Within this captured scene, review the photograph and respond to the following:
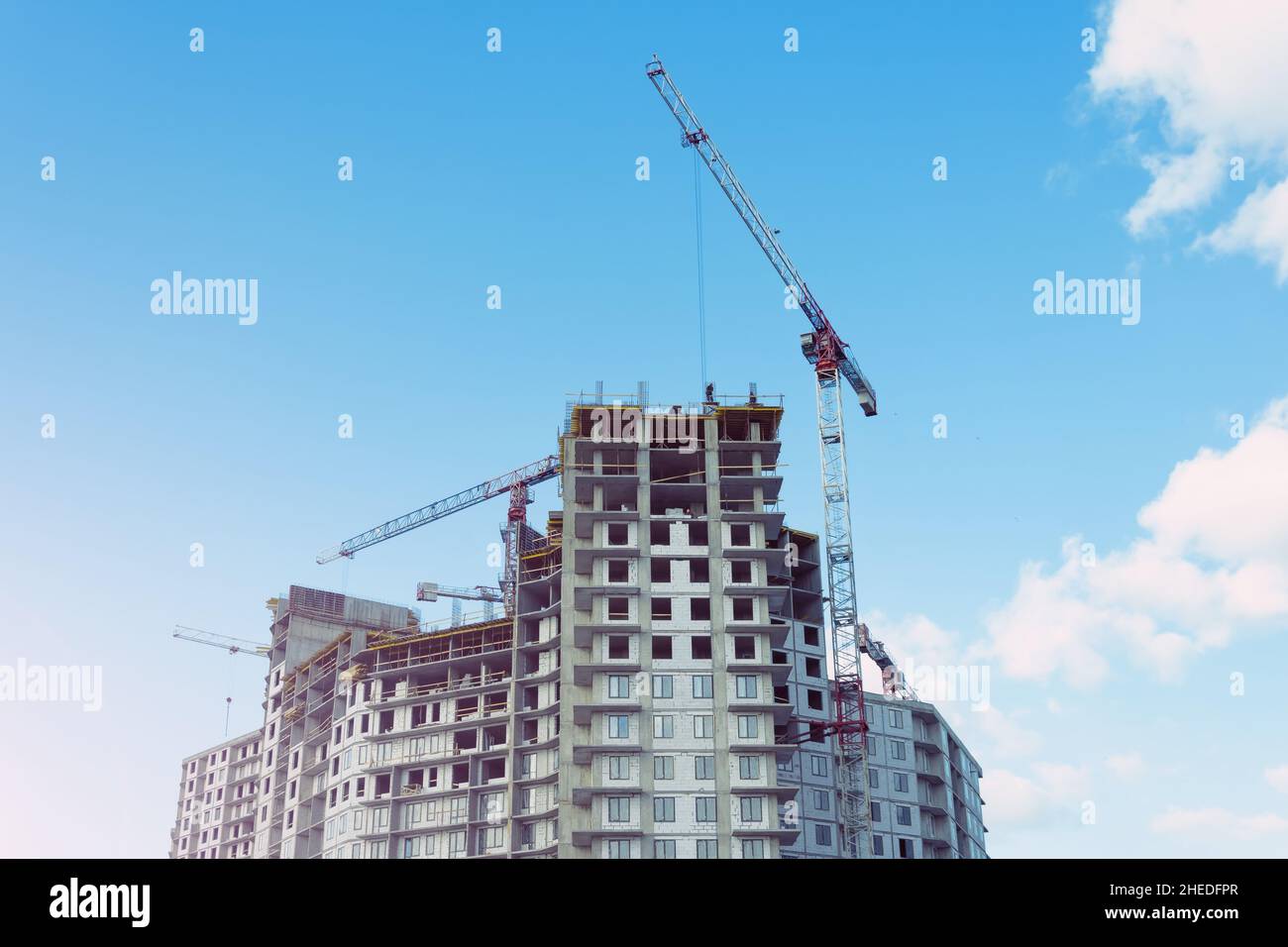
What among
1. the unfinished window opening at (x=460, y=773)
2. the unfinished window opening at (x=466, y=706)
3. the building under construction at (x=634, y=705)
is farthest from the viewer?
the unfinished window opening at (x=466, y=706)

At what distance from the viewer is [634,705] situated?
387ft

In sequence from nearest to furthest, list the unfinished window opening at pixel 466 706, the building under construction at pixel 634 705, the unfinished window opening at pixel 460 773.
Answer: the building under construction at pixel 634 705, the unfinished window opening at pixel 460 773, the unfinished window opening at pixel 466 706

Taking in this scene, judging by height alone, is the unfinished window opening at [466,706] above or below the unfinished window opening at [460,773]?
above

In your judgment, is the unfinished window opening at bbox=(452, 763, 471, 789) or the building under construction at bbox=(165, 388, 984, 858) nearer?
the building under construction at bbox=(165, 388, 984, 858)

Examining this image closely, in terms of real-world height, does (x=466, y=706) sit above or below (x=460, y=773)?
above

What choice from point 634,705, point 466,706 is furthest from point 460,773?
point 634,705

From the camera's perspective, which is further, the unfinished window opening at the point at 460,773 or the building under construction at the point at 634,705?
the unfinished window opening at the point at 460,773

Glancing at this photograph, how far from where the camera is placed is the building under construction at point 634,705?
116312 mm

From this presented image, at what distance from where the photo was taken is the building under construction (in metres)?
116

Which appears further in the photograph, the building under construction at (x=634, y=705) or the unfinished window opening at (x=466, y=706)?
the unfinished window opening at (x=466, y=706)

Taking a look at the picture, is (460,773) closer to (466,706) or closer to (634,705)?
(466,706)
